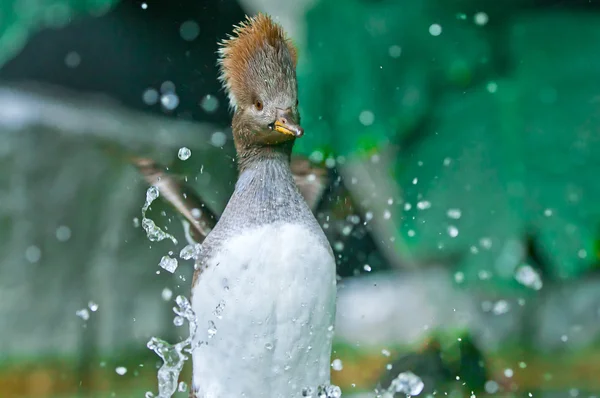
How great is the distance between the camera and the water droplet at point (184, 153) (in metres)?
2.07

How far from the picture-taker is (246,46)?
4.14 feet

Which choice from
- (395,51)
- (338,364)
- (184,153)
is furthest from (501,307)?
(184,153)

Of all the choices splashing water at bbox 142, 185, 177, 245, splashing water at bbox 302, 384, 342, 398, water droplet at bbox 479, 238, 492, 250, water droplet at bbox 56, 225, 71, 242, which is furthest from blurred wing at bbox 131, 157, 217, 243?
water droplet at bbox 479, 238, 492, 250

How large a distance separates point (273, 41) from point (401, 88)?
115cm

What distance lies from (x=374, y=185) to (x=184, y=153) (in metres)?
0.66

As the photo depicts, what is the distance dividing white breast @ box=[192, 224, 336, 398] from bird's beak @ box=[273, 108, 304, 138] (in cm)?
16

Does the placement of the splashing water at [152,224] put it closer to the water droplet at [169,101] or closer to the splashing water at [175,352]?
the splashing water at [175,352]

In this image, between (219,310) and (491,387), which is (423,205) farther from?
(219,310)

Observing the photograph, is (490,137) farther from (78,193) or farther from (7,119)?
(7,119)

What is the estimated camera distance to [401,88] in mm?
2334

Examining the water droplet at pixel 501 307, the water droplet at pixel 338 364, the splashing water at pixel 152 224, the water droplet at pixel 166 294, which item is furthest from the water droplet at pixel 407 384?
the splashing water at pixel 152 224

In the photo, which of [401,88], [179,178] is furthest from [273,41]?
[401,88]

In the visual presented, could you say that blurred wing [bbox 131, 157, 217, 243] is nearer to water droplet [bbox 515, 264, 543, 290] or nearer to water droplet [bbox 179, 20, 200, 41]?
water droplet [bbox 179, 20, 200, 41]

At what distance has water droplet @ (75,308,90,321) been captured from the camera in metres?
2.29
